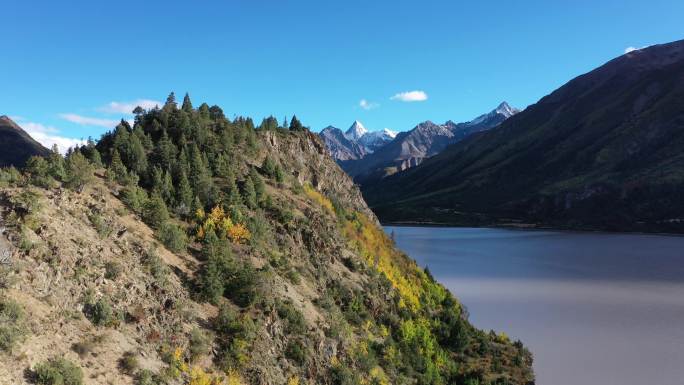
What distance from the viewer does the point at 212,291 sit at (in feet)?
82.0

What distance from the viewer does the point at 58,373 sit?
→ 15.0 metres

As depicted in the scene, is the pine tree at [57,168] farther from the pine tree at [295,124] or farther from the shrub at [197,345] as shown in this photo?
the pine tree at [295,124]

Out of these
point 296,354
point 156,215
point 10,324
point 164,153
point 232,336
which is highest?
point 164,153

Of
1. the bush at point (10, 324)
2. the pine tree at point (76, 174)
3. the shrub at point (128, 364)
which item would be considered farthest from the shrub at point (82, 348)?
the pine tree at point (76, 174)

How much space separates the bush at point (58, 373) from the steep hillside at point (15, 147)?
18094cm

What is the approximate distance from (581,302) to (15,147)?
206533mm

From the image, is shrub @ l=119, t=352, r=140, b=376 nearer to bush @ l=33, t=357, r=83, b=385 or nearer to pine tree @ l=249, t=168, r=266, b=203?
bush @ l=33, t=357, r=83, b=385

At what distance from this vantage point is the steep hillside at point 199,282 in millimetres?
17938

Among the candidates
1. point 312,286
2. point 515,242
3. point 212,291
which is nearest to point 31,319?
point 212,291

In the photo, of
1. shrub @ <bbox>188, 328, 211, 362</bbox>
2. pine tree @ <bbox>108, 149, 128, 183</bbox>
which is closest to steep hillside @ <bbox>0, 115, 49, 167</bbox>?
pine tree @ <bbox>108, 149, 128, 183</bbox>

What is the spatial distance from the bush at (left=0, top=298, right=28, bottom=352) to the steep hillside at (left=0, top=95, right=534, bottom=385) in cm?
5

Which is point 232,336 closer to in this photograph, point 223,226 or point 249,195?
point 223,226

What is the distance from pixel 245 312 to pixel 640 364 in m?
46.5

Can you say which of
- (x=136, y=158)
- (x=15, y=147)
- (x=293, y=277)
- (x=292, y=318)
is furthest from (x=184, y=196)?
(x=15, y=147)
